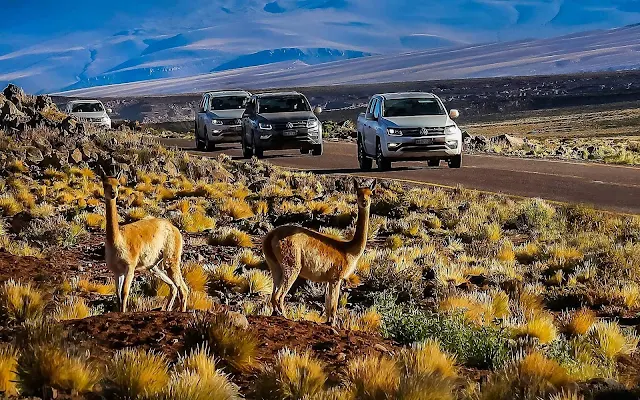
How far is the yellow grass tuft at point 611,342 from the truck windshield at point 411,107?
1509cm

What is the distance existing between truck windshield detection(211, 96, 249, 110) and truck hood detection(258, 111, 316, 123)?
473 cm

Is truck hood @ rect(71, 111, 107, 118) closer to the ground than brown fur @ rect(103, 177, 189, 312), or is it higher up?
higher up

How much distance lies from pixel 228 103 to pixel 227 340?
1042 inches

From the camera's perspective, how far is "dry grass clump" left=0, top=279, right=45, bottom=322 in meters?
7.39

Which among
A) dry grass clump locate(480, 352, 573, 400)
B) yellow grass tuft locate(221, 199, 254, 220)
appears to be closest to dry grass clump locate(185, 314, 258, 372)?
dry grass clump locate(480, 352, 573, 400)

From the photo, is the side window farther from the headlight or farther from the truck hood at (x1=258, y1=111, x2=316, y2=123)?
the truck hood at (x1=258, y1=111, x2=316, y2=123)

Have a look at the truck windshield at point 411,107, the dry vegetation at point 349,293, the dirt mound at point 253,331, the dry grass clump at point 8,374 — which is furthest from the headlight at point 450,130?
the dry grass clump at point 8,374

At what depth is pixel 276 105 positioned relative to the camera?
91.7ft

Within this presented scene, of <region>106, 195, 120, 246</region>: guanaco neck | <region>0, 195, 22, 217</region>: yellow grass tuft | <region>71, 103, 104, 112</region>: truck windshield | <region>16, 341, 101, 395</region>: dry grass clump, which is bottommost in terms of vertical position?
<region>0, 195, 22, 217</region>: yellow grass tuft

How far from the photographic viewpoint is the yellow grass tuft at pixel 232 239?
13258 mm

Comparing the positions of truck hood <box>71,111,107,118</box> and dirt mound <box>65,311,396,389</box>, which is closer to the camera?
dirt mound <box>65,311,396,389</box>

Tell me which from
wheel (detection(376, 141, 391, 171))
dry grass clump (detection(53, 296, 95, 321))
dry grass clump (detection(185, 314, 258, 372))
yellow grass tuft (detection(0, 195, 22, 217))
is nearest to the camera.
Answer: dry grass clump (detection(185, 314, 258, 372))

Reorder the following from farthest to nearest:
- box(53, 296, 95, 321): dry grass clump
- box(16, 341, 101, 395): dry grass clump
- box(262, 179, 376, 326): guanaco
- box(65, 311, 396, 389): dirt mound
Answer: box(53, 296, 95, 321): dry grass clump, box(262, 179, 376, 326): guanaco, box(65, 311, 396, 389): dirt mound, box(16, 341, 101, 395): dry grass clump

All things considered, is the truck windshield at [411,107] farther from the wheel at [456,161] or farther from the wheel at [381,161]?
the wheel at [456,161]
